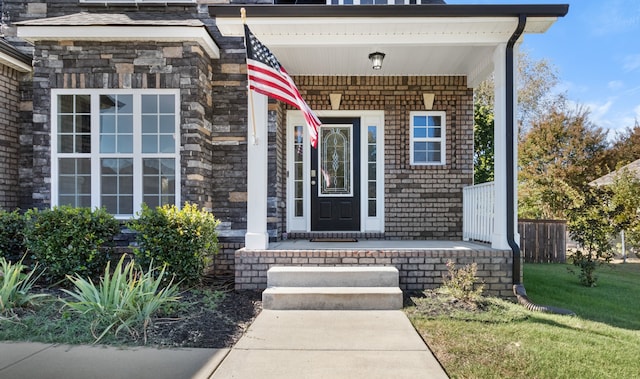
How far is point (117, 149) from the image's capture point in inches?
227

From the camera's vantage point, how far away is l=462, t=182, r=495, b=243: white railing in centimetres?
548

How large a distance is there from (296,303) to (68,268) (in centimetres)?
297

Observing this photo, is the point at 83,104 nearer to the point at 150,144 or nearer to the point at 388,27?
the point at 150,144

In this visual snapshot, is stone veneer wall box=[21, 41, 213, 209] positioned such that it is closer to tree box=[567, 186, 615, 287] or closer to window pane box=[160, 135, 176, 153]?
window pane box=[160, 135, 176, 153]

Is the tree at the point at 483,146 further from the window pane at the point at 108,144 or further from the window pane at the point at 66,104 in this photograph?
the window pane at the point at 66,104

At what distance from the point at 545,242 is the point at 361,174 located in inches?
204

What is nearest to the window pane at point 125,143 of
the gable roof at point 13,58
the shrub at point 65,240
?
the shrub at point 65,240

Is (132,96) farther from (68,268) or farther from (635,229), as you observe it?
(635,229)

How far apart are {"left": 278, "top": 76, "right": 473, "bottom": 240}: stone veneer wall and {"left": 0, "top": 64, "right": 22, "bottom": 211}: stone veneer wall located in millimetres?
4140

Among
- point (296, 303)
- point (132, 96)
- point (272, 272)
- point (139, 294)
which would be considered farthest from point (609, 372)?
point (132, 96)

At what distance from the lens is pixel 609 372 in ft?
9.27

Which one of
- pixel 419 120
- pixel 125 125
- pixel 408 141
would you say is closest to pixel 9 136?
pixel 125 125

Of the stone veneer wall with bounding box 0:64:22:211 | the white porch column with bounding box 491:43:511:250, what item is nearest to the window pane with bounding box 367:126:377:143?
the white porch column with bounding box 491:43:511:250

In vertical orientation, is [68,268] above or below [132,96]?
below
